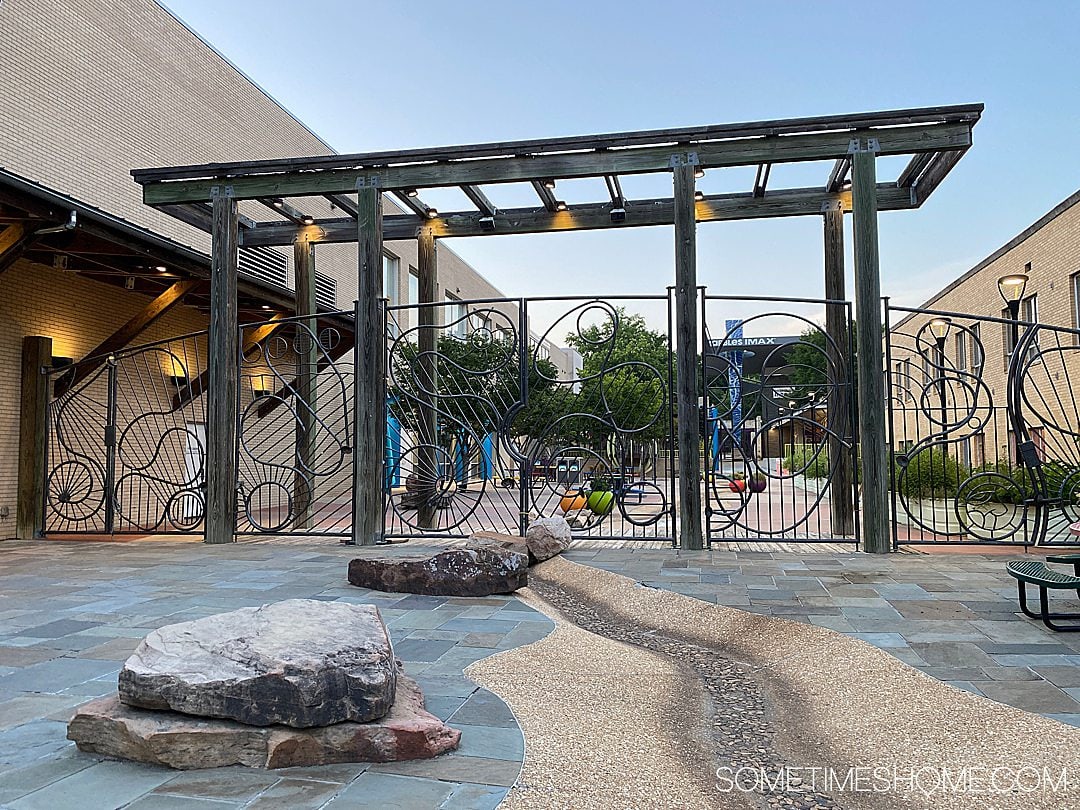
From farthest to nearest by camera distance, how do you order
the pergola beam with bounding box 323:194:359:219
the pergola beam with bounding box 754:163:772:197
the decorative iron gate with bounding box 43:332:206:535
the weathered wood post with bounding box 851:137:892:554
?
the pergola beam with bounding box 323:194:359:219, the decorative iron gate with bounding box 43:332:206:535, the pergola beam with bounding box 754:163:772:197, the weathered wood post with bounding box 851:137:892:554

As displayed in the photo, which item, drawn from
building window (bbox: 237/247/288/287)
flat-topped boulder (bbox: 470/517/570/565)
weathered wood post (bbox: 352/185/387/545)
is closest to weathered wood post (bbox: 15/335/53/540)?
building window (bbox: 237/247/288/287)

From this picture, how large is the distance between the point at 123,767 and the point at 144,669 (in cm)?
33

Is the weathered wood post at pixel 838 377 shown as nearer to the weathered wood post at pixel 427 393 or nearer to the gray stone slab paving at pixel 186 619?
the weathered wood post at pixel 427 393

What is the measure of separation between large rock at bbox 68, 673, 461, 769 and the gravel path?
1.62 ft

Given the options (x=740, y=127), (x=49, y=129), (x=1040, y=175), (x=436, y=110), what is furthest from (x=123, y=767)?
(x=1040, y=175)

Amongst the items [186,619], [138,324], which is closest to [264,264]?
[138,324]

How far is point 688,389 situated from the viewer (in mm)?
8273

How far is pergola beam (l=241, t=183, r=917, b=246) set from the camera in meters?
10.3

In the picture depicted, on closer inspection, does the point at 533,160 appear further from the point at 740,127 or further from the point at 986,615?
the point at 986,615

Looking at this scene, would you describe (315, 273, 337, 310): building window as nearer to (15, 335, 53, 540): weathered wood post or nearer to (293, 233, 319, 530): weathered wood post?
(293, 233, 319, 530): weathered wood post

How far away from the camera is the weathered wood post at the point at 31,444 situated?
1037 cm

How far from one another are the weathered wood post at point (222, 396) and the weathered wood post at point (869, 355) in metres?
6.93

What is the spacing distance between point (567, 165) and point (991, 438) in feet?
56.7

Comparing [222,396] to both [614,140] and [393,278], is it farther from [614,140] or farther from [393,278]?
[393,278]
